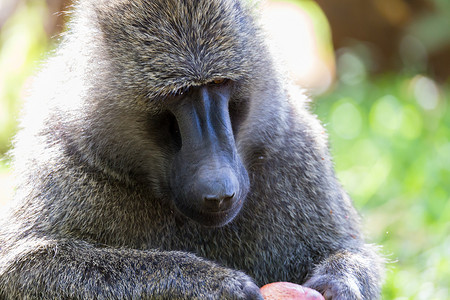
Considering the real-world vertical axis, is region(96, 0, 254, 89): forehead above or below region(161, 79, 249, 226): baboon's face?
above

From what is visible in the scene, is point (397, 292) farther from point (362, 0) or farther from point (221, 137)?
point (362, 0)

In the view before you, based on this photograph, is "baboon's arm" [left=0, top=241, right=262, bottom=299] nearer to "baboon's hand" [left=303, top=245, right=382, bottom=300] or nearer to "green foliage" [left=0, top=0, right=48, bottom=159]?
"baboon's hand" [left=303, top=245, right=382, bottom=300]

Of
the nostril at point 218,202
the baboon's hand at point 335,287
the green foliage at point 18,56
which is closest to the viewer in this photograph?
the nostril at point 218,202

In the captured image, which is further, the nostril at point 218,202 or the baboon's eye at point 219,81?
the baboon's eye at point 219,81

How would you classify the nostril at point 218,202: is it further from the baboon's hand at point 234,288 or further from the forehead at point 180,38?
the forehead at point 180,38

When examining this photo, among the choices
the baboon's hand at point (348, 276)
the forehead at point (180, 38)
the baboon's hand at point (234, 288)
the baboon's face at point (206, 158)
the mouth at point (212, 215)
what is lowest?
the baboon's hand at point (348, 276)

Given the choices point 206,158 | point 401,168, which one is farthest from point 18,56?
point 206,158

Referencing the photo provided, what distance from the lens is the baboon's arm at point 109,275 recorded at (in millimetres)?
3154

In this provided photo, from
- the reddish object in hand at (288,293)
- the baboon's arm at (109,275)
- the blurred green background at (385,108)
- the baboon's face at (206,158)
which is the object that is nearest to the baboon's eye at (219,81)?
the baboon's face at (206,158)

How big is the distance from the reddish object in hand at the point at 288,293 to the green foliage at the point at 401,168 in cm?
119

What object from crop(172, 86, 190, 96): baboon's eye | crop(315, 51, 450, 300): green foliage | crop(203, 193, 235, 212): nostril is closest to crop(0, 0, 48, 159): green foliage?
crop(315, 51, 450, 300): green foliage

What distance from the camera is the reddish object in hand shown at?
10.1 ft

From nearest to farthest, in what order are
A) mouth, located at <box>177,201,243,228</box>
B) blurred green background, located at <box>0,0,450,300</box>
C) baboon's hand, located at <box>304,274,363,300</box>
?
mouth, located at <box>177,201,243,228</box>, baboon's hand, located at <box>304,274,363,300</box>, blurred green background, located at <box>0,0,450,300</box>

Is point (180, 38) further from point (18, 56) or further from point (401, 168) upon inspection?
point (18, 56)
